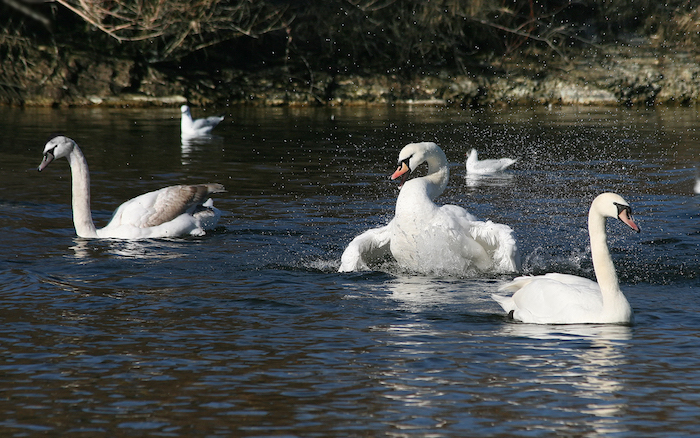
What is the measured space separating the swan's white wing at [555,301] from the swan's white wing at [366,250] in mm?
1589

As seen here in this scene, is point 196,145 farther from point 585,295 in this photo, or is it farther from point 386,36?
point 585,295

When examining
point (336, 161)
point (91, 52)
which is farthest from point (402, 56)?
point (336, 161)

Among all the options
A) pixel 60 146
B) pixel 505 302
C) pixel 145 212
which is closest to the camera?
pixel 505 302

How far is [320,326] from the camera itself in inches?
243

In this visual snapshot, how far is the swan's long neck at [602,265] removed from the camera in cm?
612

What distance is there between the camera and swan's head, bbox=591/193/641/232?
6.27 meters

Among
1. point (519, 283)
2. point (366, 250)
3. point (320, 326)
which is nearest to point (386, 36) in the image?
point (366, 250)

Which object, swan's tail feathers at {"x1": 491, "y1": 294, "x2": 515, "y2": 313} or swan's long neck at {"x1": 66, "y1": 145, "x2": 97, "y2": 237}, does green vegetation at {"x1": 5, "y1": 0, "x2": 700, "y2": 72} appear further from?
swan's tail feathers at {"x1": 491, "y1": 294, "x2": 515, "y2": 313}

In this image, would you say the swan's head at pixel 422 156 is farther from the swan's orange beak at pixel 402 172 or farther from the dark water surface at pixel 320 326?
the dark water surface at pixel 320 326

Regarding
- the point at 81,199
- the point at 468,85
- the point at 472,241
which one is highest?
the point at 468,85

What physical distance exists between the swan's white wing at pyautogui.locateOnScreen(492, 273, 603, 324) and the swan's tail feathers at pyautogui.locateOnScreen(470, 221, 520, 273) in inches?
40.5

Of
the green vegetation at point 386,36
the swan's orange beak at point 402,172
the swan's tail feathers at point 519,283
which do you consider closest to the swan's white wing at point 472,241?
the swan's orange beak at point 402,172

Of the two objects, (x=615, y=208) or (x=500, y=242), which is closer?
(x=615, y=208)

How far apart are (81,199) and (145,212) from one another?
69 cm
